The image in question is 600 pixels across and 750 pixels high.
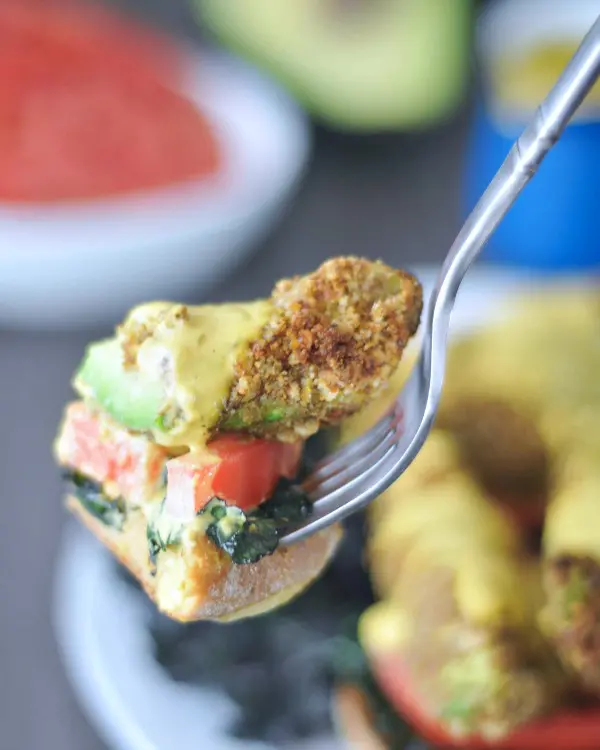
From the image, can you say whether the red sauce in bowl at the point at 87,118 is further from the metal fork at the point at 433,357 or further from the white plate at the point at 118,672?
the metal fork at the point at 433,357

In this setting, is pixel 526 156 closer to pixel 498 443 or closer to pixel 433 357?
pixel 433 357

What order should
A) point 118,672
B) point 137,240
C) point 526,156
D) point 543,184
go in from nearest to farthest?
point 526,156
point 118,672
point 137,240
point 543,184

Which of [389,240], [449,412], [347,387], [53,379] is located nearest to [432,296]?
[347,387]

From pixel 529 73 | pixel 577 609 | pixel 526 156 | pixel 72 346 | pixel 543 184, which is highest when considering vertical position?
pixel 529 73

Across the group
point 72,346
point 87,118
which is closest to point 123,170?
point 87,118

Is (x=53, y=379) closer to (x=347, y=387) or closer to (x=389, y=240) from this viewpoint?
(x=389, y=240)

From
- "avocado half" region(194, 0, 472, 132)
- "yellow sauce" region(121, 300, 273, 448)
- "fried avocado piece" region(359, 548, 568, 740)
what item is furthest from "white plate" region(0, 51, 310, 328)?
"yellow sauce" region(121, 300, 273, 448)
